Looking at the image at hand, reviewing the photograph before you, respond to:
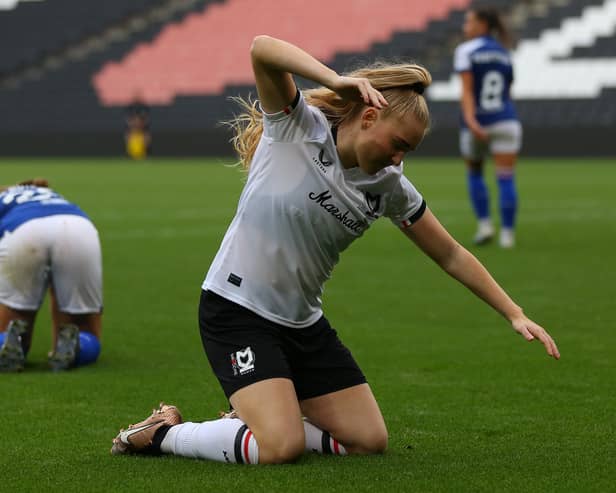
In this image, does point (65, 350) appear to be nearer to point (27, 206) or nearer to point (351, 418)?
point (27, 206)

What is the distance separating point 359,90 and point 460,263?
1.01m

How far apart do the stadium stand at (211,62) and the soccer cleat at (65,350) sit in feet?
77.8

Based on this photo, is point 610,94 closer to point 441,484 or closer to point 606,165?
point 606,165

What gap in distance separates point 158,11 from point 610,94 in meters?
17.2

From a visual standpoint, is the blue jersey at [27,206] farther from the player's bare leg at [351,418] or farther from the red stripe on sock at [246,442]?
the red stripe on sock at [246,442]

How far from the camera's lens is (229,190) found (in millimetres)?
20562

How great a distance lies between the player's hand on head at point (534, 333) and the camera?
3893 mm

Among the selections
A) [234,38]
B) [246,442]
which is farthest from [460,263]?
[234,38]

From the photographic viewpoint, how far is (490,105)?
39.6 ft

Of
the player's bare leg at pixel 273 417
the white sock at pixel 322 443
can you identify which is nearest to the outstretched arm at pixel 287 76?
the player's bare leg at pixel 273 417

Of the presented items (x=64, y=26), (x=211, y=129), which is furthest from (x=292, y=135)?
(x=64, y=26)

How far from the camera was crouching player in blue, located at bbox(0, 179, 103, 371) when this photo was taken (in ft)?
19.5

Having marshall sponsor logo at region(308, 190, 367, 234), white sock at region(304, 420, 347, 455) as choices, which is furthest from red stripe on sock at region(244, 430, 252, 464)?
marshall sponsor logo at region(308, 190, 367, 234)

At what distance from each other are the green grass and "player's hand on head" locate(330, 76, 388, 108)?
1194mm
